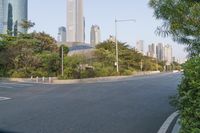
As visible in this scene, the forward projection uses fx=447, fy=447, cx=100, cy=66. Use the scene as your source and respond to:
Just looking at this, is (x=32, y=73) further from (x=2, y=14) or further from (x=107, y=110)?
(x=2, y=14)

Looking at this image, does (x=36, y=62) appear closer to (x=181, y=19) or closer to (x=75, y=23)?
(x=181, y=19)

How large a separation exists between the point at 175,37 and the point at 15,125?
4805mm

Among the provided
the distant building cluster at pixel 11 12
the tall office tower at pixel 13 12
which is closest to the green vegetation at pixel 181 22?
the distant building cluster at pixel 11 12

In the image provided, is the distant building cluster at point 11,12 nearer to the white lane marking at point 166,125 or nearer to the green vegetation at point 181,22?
the white lane marking at point 166,125

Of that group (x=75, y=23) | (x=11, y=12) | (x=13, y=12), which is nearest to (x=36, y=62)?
(x=11, y=12)

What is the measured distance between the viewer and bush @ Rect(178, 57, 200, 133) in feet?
21.7

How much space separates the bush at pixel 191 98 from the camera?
21.7ft

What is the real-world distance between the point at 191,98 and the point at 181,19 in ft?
11.6

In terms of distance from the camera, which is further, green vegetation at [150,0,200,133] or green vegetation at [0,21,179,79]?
green vegetation at [0,21,179,79]

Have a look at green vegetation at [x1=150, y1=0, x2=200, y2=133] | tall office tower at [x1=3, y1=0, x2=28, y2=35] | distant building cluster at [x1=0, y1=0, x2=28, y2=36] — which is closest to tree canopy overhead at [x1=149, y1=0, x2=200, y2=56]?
green vegetation at [x1=150, y1=0, x2=200, y2=133]

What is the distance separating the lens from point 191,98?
6.69 meters

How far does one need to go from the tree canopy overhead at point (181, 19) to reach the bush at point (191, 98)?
275 centimetres

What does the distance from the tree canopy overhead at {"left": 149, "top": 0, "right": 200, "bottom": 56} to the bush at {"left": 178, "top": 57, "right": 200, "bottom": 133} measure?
275cm

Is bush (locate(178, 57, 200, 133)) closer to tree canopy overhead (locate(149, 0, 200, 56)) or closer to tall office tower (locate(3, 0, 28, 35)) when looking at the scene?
tree canopy overhead (locate(149, 0, 200, 56))
